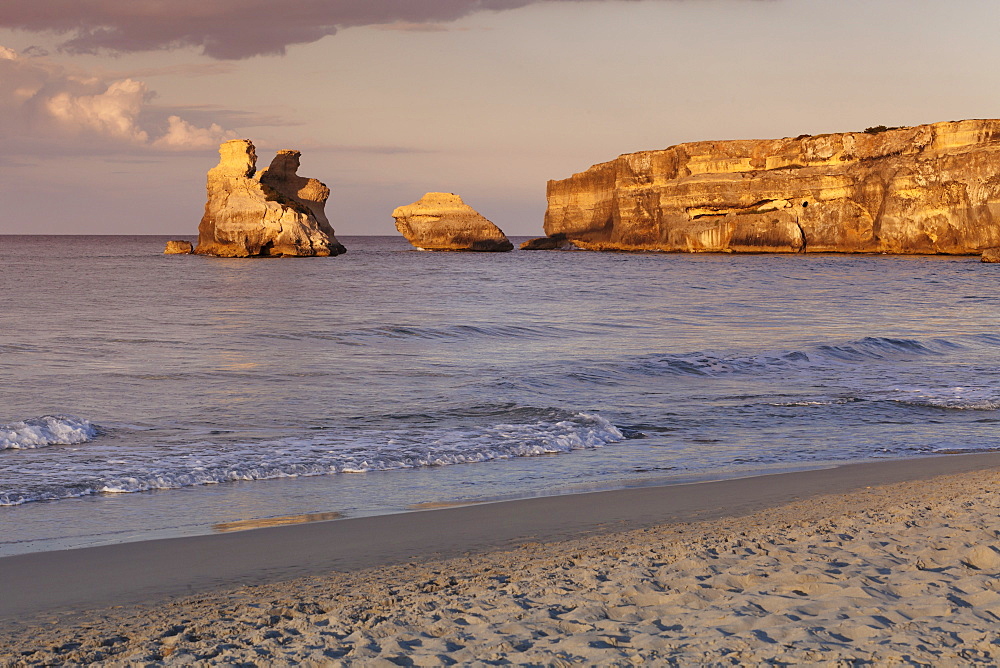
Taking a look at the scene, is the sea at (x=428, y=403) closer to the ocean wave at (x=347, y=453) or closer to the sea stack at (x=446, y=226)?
the ocean wave at (x=347, y=453)

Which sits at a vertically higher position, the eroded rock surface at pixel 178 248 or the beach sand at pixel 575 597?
the eroded rock surface at pixel 178 248

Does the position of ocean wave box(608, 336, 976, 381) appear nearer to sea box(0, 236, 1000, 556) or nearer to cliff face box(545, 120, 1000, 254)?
sea box(0, 236, 1000, 556)

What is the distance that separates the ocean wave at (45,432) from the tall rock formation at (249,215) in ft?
202

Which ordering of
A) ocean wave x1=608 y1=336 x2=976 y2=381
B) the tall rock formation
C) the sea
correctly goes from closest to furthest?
the sea
ocean wave x1=608 y1=336 x2=976 y2=381
the tall rock formation

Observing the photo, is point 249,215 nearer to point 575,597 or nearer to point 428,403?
point 428,403

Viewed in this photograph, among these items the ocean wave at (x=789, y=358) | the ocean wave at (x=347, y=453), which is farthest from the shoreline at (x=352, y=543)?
the ocean wave at (x=789, y=358)

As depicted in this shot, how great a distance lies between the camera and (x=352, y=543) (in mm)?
5293

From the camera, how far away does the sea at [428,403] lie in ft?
22.8

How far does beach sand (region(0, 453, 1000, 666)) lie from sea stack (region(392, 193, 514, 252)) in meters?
86.6

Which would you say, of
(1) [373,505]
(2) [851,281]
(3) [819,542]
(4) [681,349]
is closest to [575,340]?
(4) [681,349]

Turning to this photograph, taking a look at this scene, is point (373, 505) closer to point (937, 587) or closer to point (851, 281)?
point (937, 587)

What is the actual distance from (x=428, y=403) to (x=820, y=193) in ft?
234

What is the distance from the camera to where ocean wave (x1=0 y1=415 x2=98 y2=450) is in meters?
8.42

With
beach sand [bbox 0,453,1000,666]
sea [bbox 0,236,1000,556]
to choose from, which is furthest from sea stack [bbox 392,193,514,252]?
beach sand [bbox 0,453,1000,666]
